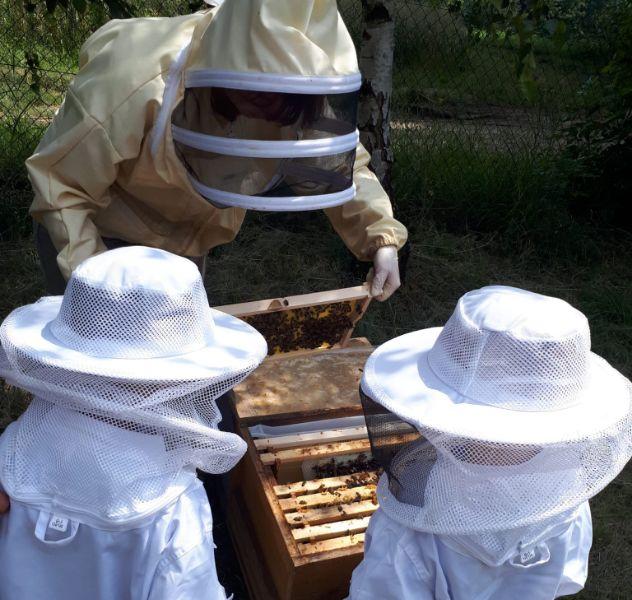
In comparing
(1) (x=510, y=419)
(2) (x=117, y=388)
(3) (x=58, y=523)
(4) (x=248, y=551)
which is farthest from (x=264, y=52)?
(4) (x=248, y=551)

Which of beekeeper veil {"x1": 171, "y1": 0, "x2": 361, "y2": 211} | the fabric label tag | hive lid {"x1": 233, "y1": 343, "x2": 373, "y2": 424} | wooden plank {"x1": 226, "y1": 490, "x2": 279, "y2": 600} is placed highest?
beekeeper veil {"x1": 171, "y1": 0, "x2": 361, "y2": 211}

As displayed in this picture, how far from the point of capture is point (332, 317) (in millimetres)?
2938

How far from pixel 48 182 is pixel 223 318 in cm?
77

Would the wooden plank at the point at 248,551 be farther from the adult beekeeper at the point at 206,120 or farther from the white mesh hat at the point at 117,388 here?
the adult beekeeper at the point at 206,120

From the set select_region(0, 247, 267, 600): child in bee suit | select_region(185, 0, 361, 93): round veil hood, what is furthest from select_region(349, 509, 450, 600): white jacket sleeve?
select_region(185, 0, 361, 93): round veil hood

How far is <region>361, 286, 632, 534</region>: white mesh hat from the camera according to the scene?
147 cm

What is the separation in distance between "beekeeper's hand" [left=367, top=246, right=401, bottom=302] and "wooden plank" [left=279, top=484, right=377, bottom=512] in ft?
2.33

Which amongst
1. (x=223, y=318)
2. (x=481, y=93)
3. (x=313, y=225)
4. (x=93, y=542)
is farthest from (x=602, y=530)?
(x=481, y=93)

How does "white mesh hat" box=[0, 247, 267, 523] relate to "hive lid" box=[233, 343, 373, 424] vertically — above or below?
above

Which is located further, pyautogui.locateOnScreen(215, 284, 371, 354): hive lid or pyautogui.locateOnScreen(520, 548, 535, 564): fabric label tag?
pyautogui.locateOnScreen(215, 284, 371, 354): hive lid

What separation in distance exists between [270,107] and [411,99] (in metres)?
5.78

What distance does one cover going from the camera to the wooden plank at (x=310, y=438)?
2436mm

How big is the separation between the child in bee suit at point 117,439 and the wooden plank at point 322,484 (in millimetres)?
671

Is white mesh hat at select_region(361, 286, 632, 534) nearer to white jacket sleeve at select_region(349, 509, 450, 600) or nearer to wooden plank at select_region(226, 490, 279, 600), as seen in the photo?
white jacket sleeve at select_region(349, 509, 450, 600)
